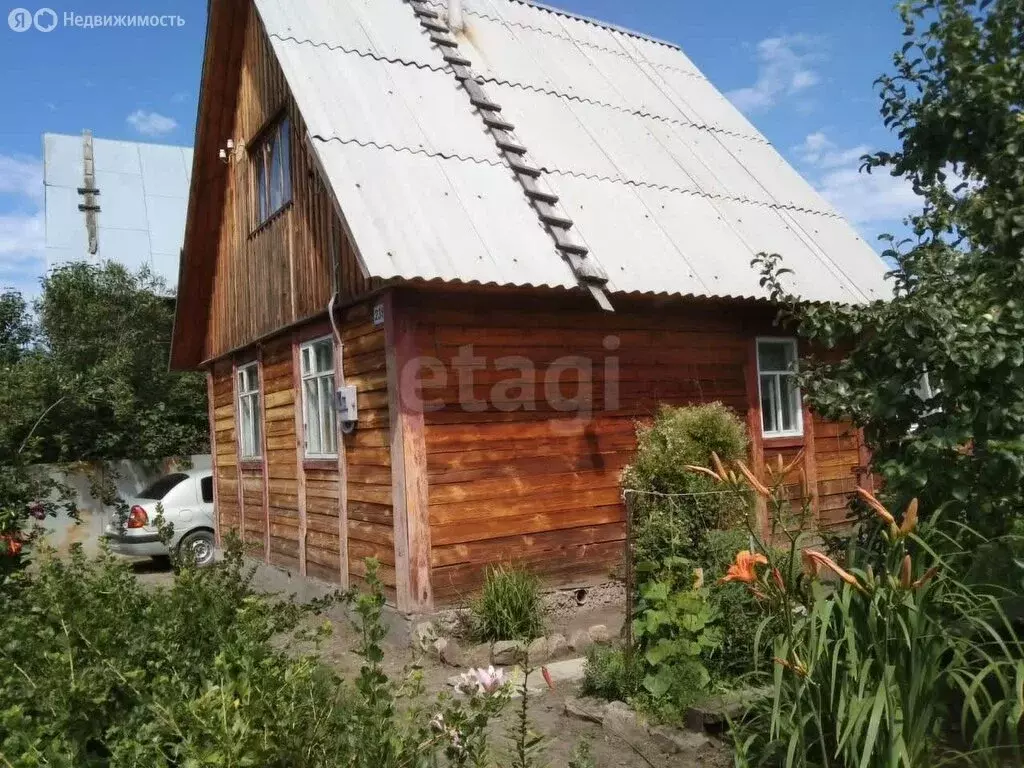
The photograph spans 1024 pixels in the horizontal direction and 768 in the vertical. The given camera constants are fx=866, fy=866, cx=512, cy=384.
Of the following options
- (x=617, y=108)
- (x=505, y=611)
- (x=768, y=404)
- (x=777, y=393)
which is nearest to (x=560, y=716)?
(x=505, y=611)

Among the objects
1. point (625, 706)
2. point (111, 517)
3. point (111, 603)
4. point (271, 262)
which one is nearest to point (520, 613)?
point (625, 706)

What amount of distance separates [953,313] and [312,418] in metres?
6.63

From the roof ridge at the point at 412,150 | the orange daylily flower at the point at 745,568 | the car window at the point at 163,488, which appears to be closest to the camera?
the orange daylily flower at the point at 745,568

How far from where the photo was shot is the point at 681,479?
7.34 m

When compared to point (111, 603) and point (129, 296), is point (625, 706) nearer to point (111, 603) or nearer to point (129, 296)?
point (111, 603)

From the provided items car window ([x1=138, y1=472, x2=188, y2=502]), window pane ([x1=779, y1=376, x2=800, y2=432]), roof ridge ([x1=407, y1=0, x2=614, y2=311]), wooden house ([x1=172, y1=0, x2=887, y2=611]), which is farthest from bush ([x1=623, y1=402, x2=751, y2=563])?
car window ([x1=138, y1=472, x2=188, y2=502])

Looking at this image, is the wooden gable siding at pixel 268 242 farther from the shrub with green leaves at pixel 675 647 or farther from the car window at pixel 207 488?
the shrub with green leaves at pixel 675 647

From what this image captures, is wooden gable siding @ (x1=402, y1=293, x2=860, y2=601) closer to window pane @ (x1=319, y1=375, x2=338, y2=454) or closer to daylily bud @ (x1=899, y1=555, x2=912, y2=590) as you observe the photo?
window pane @ (x1=319, y1=375, x2=338, y2=454)

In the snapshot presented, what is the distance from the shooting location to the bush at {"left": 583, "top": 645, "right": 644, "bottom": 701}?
500 centimetres

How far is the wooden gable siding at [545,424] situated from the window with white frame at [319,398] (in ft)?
5.68

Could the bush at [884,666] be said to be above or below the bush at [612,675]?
above

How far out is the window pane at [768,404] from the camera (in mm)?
9641

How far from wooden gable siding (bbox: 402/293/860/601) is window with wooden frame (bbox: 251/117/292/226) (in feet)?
10.4

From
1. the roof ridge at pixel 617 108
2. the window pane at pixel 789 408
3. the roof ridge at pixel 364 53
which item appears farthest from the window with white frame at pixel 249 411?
the window pane at pixel 789 408
